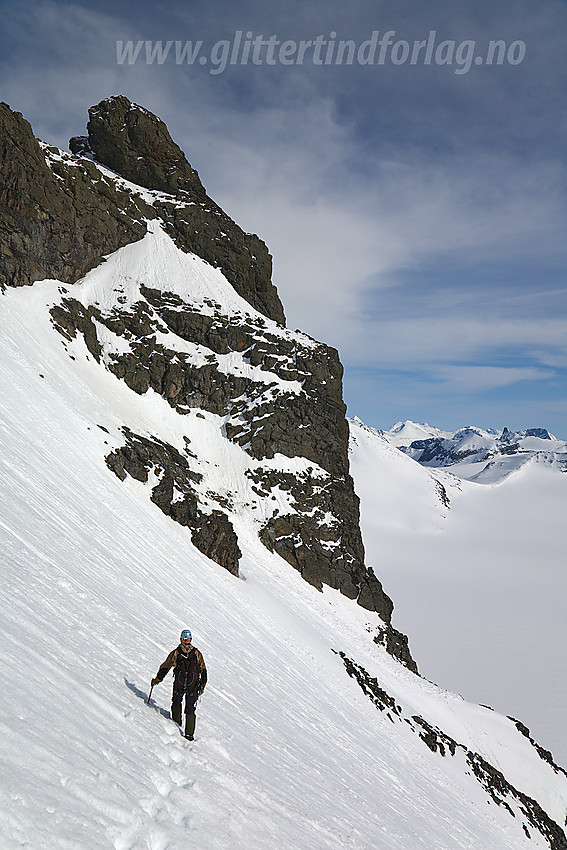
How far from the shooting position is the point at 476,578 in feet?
302

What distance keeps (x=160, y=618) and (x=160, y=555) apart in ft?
23.1

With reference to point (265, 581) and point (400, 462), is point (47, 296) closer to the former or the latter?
point (265, 581)

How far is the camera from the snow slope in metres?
5.11

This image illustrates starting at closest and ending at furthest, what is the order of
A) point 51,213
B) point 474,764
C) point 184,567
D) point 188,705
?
point 188,705, point 184,567, point 474,764, point 51,213

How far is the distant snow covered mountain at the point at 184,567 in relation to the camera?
5.97 metres

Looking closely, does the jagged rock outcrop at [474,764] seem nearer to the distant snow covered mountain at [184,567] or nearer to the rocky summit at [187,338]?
the distant snow covered mountain at [184,567]

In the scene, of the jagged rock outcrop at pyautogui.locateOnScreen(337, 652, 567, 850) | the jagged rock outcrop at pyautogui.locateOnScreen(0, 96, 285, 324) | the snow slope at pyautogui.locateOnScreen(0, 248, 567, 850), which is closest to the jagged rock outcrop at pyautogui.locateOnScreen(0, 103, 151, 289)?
the jagged rock outcrop at pyautogui.locateOnScreen(0, 96, 285, 324)

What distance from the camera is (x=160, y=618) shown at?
13078 mm

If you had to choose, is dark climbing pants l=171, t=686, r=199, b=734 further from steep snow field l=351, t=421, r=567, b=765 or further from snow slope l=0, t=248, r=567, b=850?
steep snow field l=351, t=421, r=567, b=765

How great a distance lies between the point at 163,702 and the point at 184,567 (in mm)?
13295

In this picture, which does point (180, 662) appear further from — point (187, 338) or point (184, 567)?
point (187, 338)

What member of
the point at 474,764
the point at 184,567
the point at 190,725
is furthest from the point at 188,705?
the point at 474,764

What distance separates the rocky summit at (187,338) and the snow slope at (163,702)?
5688mm

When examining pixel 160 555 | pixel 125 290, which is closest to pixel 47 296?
pixel 125 290
